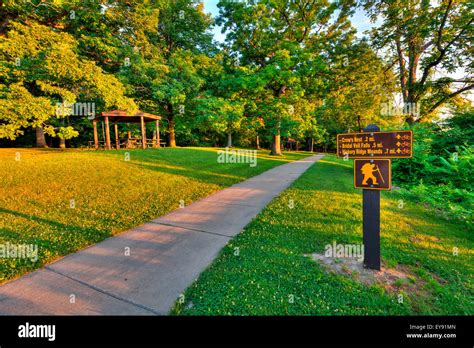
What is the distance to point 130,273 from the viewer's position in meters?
3.12

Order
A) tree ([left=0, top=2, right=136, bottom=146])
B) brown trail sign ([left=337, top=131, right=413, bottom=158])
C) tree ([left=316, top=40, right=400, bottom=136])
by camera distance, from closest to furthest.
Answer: brown trail sign ([left=337, top=131, right=413, bottom=158]) < tree ([left=0, top=2, right=136, bottom=146]) < tree ([left=316, top=40, right=400, bottom=136])

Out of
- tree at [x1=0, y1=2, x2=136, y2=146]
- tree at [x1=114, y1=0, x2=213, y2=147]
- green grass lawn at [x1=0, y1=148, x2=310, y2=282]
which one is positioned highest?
tree at [x1=114, y1=0, x2=213, y2=147]

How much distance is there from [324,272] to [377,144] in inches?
80.2

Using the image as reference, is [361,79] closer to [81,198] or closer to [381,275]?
[381,275]

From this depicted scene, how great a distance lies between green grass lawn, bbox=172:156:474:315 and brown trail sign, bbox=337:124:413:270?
0.54m

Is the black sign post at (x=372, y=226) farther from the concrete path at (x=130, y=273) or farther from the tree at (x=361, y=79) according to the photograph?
the tree at (x=361, y=79)

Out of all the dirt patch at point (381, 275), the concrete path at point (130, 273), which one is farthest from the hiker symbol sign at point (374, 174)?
the concrete path at point (130, 273)

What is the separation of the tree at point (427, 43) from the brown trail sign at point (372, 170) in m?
13.1

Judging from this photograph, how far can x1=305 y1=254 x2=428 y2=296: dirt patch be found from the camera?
9.39ft

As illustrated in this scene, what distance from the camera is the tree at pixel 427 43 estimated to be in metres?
11.1

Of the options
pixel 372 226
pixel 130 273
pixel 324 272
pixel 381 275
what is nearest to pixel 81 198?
pixel 130 273

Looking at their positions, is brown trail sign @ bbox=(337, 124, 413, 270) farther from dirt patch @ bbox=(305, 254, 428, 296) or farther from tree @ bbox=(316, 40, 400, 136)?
tree @ bbox=(316, 40, 400, 136)

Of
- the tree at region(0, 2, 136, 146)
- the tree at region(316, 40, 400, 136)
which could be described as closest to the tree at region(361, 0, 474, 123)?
the tree at region(316, 40, 400, 136)
